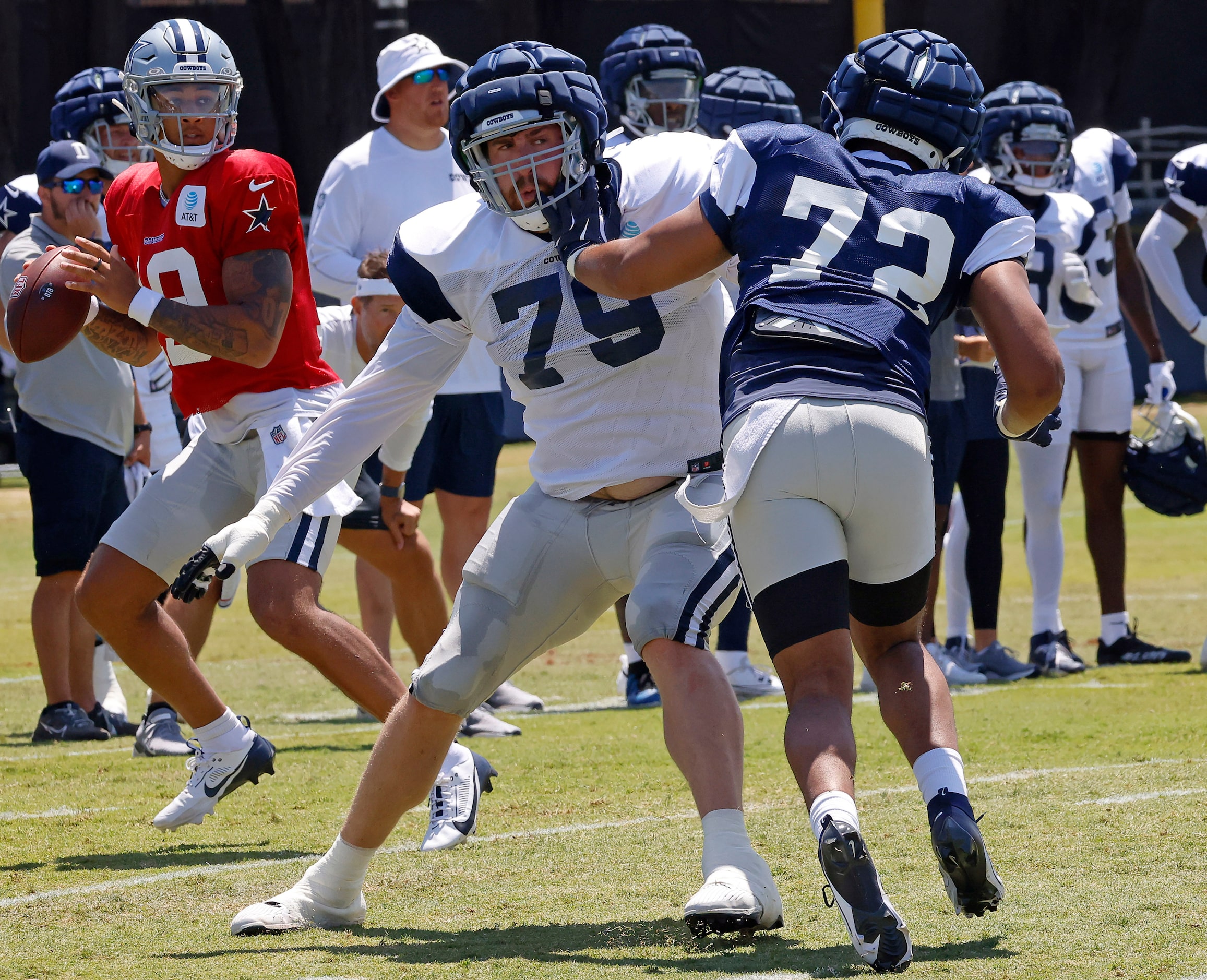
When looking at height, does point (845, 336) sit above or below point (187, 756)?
above

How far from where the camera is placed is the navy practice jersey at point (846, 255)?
3258 millimetres

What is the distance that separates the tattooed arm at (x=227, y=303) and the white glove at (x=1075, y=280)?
3.85 metres

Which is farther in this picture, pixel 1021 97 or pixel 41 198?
pixel 1021 97

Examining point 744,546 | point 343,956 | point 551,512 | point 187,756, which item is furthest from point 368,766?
point 187,756

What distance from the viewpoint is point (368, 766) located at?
146 inches

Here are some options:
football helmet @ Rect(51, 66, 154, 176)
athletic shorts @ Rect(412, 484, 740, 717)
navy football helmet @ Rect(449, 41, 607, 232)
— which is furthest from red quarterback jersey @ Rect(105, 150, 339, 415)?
football helmet @ Rect(51, 66, 154, 176)

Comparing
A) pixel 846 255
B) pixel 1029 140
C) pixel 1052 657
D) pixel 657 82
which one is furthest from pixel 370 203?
pixel 846 255

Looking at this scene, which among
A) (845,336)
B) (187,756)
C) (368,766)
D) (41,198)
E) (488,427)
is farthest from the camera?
(488,427)

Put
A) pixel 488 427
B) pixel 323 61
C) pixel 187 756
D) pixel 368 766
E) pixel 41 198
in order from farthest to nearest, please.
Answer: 1. pixel 323 61
2. pixel 488 427
3. pixel 41 198
4. pixel 187 756
5. pixel 368 766

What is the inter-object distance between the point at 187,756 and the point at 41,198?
2244 millimetres

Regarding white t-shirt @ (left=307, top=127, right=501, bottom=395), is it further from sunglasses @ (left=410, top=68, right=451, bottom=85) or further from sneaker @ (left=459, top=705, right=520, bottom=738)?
sneaker @ (left=459, top=705, right=520, bottom=738)

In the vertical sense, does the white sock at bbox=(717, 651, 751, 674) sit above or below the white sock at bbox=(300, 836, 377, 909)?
below

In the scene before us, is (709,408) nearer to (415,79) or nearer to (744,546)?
(744,546)

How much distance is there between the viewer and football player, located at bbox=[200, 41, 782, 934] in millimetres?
3654
